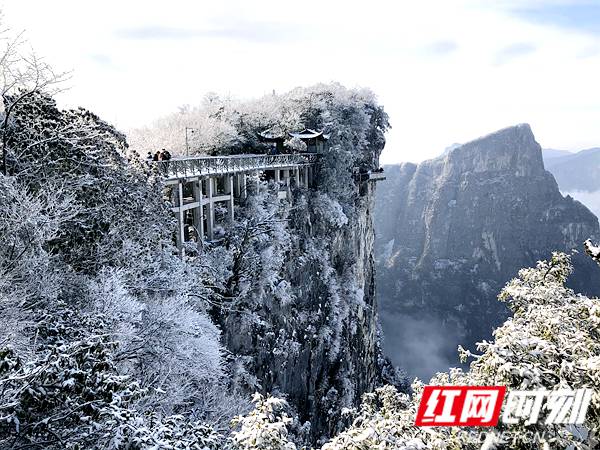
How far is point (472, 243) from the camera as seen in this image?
406 feet

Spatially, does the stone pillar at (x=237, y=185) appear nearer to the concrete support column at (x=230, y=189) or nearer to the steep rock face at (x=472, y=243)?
the concrete support column at (x=230, y=189)

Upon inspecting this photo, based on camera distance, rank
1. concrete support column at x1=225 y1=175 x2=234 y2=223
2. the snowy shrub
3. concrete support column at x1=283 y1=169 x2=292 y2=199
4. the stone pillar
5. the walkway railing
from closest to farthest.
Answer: the snowy shrub
the walkway railing
concrete support column at x1=225 y1=175 x2=234 y2=223
the stone pillar
concrete support column at x1=283 y1=169 x2=292 y2=199

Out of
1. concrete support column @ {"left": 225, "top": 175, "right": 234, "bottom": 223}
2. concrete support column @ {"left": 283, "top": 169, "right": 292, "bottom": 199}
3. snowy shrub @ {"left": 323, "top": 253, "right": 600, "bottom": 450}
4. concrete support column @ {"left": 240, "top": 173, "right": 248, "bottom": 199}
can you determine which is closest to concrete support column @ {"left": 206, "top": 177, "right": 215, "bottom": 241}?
concrete support column @ {"left": 225, "top": 175, "right": 234, "bottom": 223}

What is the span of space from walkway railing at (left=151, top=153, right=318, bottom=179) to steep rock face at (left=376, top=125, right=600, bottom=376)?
221ft

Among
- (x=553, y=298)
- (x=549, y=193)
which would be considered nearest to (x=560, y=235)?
(x=549, y=193)

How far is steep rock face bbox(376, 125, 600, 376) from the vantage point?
102062mm

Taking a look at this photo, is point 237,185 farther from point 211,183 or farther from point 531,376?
point 531,376

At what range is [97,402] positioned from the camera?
712cm

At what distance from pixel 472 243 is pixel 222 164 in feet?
362

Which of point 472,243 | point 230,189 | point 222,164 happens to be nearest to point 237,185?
point 230,189

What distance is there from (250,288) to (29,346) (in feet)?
49.4

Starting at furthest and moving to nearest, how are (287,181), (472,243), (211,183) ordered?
(472,243) → (287,181) → (211,183)

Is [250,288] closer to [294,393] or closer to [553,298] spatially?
[294,393]

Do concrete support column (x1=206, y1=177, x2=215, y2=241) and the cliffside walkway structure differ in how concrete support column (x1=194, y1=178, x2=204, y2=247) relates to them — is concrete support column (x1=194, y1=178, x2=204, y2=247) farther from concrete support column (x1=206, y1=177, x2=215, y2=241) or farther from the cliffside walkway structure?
concrete support column (x1=206, y1=177, x2=215, y2=241)
